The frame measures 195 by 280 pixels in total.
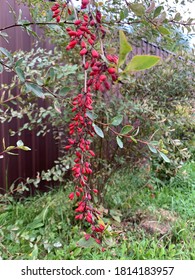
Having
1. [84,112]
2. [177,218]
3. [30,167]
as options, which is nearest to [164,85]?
[177,218]

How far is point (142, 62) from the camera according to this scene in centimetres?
52

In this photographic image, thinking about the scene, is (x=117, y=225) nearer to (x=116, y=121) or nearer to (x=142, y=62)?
(x=116, y=121)

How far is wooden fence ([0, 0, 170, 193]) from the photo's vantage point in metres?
2.67

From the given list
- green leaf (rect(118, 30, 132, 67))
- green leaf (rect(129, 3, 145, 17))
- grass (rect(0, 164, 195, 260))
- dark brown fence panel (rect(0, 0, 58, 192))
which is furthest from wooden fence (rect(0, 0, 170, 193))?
green leaf (rect(118, 30, 132, 67))

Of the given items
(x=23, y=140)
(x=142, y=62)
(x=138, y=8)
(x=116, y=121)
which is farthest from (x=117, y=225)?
(x=142, y=62)

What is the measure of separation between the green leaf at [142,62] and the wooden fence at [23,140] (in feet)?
6.80

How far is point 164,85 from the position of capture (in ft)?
7.83

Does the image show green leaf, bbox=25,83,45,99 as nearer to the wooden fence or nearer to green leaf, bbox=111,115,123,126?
green leaf, bbox=111,115,123,126

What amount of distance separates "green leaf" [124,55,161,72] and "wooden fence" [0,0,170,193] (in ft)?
6.80

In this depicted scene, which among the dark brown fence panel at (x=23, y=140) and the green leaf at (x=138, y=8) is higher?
the green leaf at (x=138, y=8)

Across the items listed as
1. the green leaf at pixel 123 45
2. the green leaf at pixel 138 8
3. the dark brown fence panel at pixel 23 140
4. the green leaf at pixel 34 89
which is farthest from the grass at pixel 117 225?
the green leaf at pixel 123 45

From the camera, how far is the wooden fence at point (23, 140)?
8.77 ft

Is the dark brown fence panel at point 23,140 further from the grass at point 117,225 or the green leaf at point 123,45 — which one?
the green leaf at point 123,45

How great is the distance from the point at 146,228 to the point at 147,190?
2.52 feet
